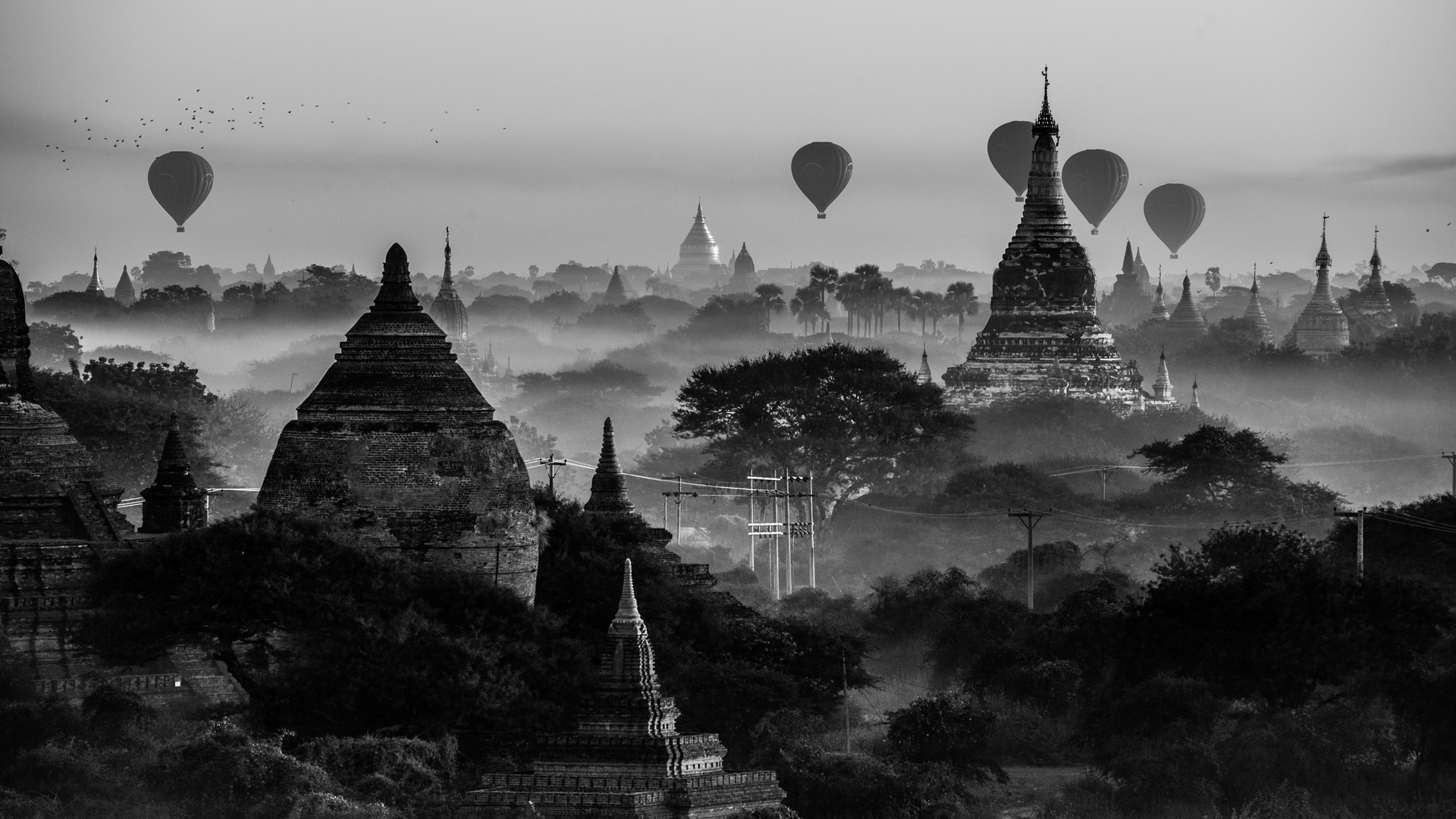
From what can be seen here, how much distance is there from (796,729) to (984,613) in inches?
510

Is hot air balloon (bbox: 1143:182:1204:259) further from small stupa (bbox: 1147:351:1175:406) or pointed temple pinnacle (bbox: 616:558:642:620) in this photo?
pointed temple pinnacle (bbox: 616:558:642:620)

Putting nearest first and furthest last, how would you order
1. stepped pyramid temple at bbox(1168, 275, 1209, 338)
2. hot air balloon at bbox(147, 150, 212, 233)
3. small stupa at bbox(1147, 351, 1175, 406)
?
small stupa at bbox(1147, 351, 1175, 406)
hot air balloon at bbox(147, 150, 212, 233)
stepped pyramid temple at bbox(1168, 275, 1209, 338)

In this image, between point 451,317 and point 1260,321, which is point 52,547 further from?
point 1260,321

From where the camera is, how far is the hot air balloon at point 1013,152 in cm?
13850

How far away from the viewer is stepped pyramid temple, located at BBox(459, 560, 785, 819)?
4056 centimetres

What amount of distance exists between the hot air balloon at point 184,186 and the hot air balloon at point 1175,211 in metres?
52.3

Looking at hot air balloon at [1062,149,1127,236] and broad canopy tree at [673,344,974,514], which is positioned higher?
hot air balloon at [1062,149,1127,236]

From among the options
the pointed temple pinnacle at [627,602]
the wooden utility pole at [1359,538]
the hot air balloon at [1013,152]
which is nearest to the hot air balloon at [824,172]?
the hot air balloon at [1013,152]

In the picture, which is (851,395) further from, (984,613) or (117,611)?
(117,611)

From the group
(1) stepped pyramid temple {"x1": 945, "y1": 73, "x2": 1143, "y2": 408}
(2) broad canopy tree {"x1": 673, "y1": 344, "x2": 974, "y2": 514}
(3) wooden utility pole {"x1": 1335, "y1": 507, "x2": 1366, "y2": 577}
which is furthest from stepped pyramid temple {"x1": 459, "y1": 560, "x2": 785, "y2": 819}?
(1) stepped pyramid temple {"x1": 945, "y1": 73, "x2": 1143, "y2": 408}

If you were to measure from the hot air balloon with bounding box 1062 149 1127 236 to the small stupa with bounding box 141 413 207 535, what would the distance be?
311 ft

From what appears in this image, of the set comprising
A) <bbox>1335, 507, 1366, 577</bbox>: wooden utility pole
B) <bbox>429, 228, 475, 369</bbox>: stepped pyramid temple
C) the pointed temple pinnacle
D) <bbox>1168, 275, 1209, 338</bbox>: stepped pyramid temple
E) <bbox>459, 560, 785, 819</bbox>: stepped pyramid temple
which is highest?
<bbox>1168, 275, 1209, 338</bbox>: stepped pyramid temple

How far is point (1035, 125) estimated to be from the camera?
104375 mm

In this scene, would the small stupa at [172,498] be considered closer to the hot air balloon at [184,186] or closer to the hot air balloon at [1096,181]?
the hot air balloon at [184,186]
